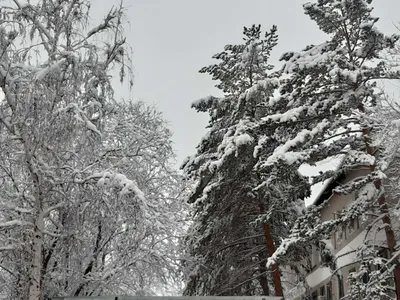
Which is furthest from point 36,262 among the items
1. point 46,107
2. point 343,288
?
point 343,288

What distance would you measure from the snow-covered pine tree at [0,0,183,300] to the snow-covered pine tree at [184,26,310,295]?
15.2 ft

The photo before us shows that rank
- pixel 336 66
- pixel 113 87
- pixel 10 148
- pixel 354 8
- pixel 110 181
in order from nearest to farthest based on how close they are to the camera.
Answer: pixel 110 181
pixel 10 148
pixel 113 87
pixel 336 66
pixel 354 8

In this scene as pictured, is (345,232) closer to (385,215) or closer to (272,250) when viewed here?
(272,250)

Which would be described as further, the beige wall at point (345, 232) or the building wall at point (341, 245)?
the beige wall at point (345, 232)

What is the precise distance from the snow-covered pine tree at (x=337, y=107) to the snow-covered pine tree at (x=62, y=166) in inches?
167

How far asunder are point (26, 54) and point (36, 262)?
14.7ft

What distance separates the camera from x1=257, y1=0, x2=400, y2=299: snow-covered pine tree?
43.7 feet

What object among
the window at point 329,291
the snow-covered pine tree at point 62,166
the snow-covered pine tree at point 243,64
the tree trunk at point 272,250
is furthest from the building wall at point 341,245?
the snow-covered pine tree at point 62,166

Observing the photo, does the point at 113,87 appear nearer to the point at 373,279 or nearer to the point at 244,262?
the point at 373,279

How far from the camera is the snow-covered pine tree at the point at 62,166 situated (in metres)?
10.0

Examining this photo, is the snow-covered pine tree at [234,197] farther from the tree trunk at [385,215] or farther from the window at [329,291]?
the window at [329,291]

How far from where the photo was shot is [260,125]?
14.9 metres

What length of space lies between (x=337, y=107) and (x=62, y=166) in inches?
289

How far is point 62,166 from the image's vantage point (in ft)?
33.6
